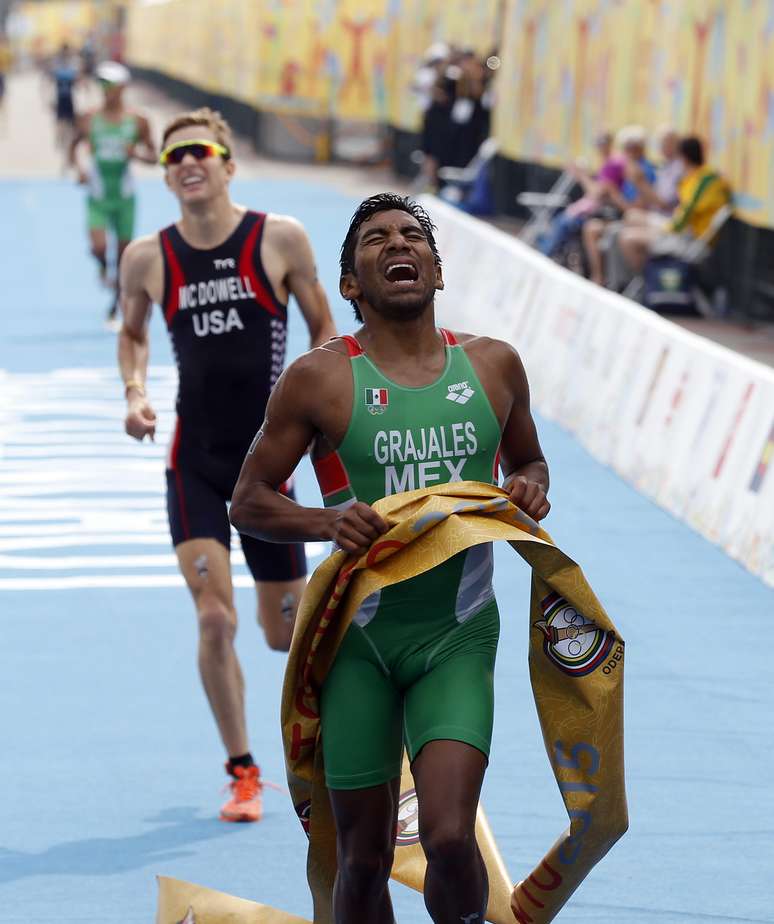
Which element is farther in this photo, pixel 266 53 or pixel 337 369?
pixel 266 53

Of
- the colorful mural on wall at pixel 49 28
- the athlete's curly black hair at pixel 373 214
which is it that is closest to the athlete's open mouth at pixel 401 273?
the athlete's curly black hair at pixel 373 214

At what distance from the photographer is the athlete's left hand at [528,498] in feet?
14.9

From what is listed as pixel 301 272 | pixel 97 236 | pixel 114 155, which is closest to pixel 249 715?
→ pixel 301 272

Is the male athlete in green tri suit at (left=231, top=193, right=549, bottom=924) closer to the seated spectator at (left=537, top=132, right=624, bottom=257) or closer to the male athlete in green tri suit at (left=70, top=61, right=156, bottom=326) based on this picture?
the male athlete in green tri suit at (left=70, top=61, right=156, bottom=326)

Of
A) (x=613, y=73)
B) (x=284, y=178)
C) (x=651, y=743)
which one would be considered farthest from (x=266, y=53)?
(x=651, y=743)

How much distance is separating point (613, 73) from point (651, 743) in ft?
55.4

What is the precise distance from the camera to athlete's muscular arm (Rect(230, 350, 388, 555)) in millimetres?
4559

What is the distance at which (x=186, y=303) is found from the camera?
6527mm

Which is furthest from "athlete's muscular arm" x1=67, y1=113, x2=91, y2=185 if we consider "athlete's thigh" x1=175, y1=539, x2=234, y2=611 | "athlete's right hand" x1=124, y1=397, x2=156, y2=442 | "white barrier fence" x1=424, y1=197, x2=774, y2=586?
"athlete's thigh" x1=175, y1=539, x2=234, y2=611

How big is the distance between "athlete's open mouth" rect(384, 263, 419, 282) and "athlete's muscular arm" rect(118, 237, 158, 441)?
6.80ft

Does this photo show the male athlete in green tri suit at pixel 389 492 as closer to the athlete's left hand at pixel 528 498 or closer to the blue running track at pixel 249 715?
the athlete's left hand at pixel 528 498

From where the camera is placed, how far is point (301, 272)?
661 cm

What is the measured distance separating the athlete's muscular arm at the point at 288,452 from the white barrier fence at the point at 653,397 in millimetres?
5284

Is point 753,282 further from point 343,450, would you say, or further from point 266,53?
point 266,53
